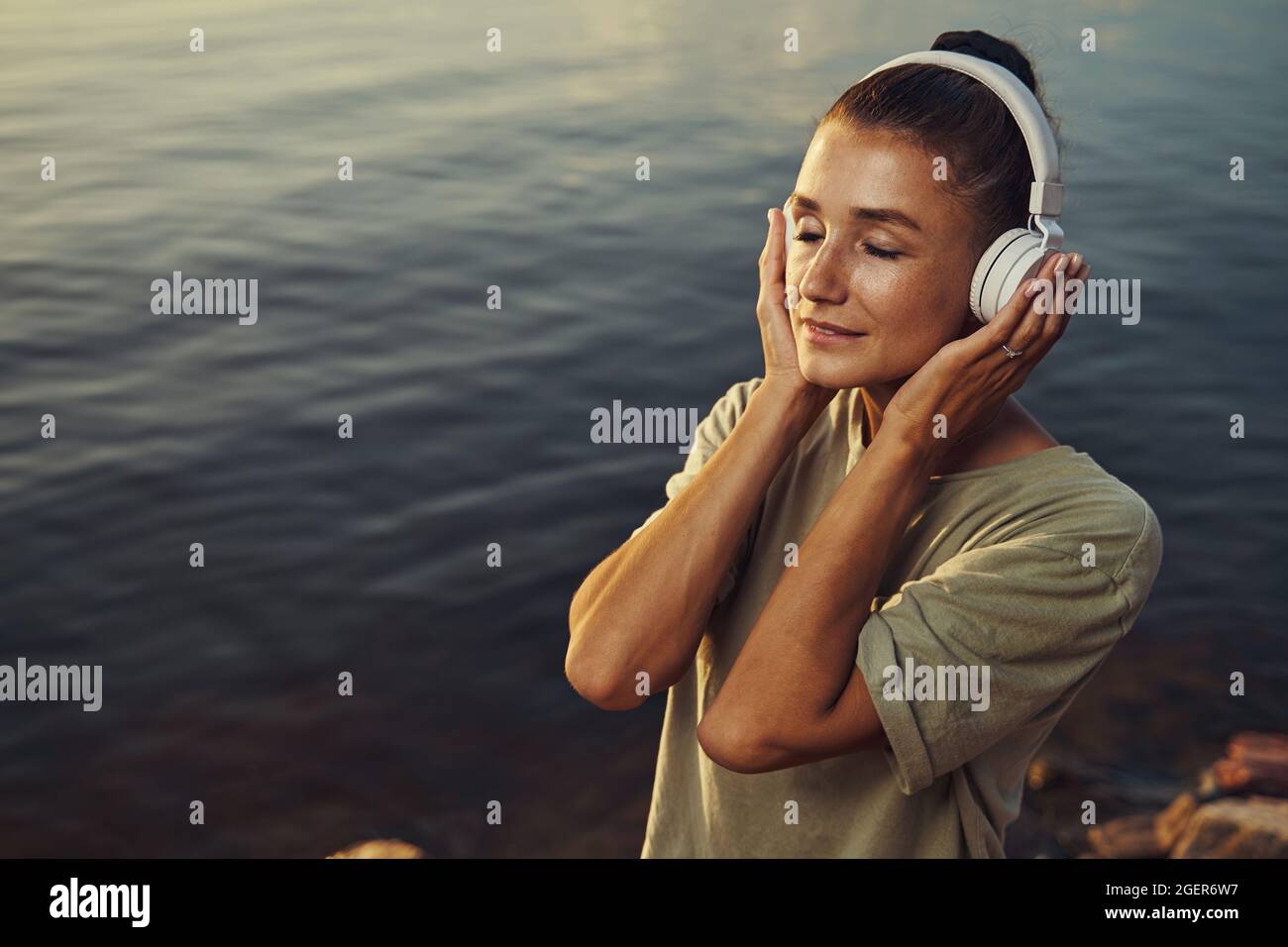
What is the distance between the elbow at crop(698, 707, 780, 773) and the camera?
154 centimetres

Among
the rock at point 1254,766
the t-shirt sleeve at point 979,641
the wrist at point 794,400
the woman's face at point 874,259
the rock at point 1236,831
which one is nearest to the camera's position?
the t-shirt sleeve at point 979,641

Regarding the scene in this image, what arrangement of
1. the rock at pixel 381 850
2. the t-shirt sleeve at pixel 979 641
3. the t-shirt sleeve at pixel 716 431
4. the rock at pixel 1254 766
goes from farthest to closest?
the rock at pixel 1254 766, the rock at pixel 381 850, the t-shirt sleeve at pixel 716 431, the t-shirt sleeve at pixel 979 641

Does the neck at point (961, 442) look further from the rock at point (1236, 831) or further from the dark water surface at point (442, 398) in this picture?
the rock at point (1236, 831)

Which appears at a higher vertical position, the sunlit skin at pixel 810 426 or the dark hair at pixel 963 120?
the dark hair at pixel 963 120

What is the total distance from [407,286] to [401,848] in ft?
10.6

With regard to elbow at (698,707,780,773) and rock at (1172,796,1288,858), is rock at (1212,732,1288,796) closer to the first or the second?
rock at (1172,796,1288,858)

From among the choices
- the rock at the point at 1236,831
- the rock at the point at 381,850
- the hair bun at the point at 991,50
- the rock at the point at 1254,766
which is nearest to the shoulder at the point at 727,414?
the hair bun at the point at 991,50

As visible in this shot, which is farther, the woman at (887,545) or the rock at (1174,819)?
the rock at (1174,819)

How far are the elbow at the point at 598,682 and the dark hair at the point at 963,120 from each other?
0.68 meters

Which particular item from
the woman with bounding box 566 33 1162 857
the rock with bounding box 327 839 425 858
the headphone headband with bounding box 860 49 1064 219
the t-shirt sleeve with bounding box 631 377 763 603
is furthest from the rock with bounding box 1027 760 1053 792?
the headphone headband with bounding box 860 49 1064 219

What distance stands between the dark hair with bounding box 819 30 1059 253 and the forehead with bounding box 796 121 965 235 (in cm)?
1

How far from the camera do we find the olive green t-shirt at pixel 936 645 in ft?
4.89

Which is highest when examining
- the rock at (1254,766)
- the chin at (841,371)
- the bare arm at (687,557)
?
the chin at (841,371)

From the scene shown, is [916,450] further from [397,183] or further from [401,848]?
[397,183]
